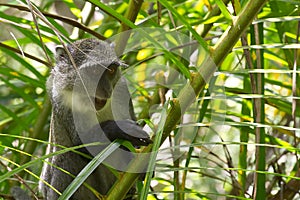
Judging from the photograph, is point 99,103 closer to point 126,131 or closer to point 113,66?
point 113,66

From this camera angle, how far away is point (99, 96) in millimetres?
1907

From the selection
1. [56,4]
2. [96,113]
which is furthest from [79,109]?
[56,4]

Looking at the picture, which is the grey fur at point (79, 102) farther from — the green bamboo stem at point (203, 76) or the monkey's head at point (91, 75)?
the green bamboo stem at point (203, 76)

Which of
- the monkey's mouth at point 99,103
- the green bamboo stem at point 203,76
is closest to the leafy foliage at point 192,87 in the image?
the green bamboo stem at point 203,76

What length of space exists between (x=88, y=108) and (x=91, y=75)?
128 millimetres

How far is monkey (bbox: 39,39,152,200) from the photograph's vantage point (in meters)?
1.87

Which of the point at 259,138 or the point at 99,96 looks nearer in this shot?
the point at 259,138

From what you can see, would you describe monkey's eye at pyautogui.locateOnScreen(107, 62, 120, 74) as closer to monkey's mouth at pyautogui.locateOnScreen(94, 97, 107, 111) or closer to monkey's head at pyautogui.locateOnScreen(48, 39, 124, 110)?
monkey's head at pyautogui.locateOnScreen(48, 39, 124, 110)

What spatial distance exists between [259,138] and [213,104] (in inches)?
26.2

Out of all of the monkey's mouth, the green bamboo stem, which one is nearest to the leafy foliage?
the green bamboo stem

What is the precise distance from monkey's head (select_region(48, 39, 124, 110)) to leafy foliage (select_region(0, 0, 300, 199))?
0.05 metres

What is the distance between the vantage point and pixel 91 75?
200 centimetres

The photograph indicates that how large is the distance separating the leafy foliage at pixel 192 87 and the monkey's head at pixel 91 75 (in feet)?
0.16

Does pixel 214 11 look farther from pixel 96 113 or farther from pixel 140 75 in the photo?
pixel 140 75
